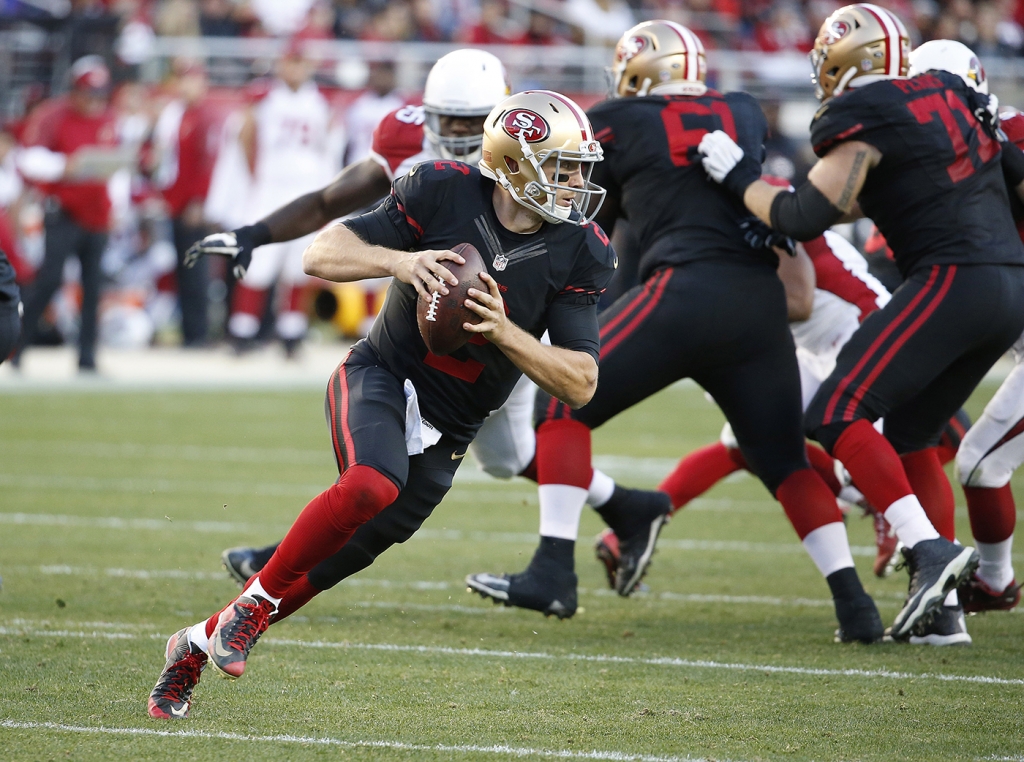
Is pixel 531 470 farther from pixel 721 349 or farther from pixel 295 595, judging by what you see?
pixel 295 595

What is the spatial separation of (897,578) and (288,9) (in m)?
13.0

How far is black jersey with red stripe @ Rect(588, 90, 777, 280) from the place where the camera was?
184 inches

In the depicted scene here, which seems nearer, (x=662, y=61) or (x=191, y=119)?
(x=662, y=61)

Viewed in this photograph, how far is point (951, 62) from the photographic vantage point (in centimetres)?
513

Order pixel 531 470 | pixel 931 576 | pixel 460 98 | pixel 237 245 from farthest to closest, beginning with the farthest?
pixel 531 470
pixel 460 98
pixel 237 245
pixel 931 576

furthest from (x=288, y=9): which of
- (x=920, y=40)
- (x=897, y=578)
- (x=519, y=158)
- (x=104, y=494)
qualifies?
(x=519, y=158)

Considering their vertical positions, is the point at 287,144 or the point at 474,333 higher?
the point at 474,333

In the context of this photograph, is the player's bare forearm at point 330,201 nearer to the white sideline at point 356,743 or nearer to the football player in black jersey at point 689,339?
the football player in black jersey at point 689,339

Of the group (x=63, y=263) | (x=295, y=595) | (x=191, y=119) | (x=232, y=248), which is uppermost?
(x=232, y=248)

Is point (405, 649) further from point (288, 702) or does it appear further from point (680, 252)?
point (680, 252)

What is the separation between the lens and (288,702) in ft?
11.7

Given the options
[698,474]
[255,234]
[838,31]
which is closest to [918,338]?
[838,31]

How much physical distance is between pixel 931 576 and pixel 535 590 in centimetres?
120

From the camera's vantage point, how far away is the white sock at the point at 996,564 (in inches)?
194
